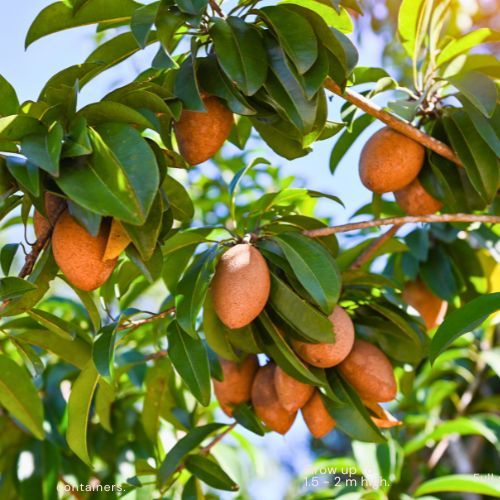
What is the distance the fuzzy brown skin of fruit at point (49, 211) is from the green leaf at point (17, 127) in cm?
12

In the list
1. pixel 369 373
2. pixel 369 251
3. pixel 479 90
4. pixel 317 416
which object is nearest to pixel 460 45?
pixel 479 90

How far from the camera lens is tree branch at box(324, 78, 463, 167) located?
1.42 meters

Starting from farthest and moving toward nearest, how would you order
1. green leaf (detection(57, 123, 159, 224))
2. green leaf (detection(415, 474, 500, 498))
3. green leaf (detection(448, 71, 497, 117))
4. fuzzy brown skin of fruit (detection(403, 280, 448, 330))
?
fuzzy brown skin of fruit (detection(403, 280, 448, 330)) → green leaf (detection(415, 474, 500, 498)) → green leaf (detection(448, 71, 497, 117)) → green leaf (detection(57, 123, 159, 224))

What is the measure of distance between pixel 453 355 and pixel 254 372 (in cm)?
106

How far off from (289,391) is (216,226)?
36cm

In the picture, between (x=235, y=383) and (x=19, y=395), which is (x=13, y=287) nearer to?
(x=19, y=395)

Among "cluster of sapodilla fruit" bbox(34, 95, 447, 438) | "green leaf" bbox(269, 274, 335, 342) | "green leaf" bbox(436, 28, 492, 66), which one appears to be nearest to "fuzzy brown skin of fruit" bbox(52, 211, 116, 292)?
"cluster of sapodilla fruit" bbox(34, 95, 447, 438)

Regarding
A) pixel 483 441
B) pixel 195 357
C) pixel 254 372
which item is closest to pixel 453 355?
pixel 483 441

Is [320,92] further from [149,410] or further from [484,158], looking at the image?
[149,410]

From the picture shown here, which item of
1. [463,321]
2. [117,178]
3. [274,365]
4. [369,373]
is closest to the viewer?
[117,178]

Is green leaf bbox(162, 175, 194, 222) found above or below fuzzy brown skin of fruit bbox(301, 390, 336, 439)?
above

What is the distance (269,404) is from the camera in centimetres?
154

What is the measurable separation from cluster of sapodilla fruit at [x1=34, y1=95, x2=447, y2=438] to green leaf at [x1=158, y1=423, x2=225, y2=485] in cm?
8

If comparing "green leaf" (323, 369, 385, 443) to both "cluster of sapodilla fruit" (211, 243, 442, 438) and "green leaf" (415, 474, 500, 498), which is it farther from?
"green leaf" (415, 474, 500, 498)
